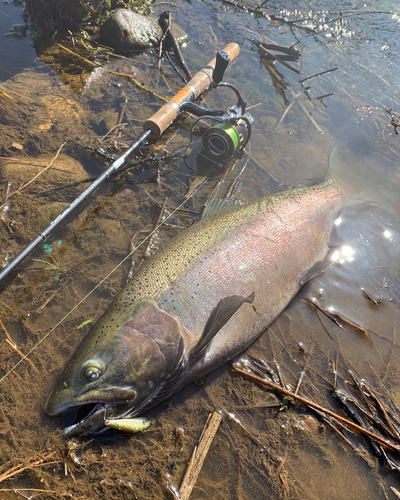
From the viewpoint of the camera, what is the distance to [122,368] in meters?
2.42

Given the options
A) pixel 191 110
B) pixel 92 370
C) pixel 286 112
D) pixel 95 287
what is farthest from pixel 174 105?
pixel 92 370

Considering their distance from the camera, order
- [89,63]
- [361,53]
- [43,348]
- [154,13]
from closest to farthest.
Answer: [43,348] < [89,63] < [154,13] < [361,53]

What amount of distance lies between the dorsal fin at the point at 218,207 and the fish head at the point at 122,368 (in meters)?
1.41

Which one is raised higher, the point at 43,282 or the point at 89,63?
the point at 89,63

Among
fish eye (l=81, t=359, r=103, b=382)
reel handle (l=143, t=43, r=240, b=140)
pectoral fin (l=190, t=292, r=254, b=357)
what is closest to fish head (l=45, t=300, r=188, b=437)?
fish eye (l=81, t=359, r=103, b=382)

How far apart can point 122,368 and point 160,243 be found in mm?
1711

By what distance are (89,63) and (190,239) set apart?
179 inches

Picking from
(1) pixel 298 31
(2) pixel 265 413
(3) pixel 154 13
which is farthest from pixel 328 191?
(1) pixel 298 31

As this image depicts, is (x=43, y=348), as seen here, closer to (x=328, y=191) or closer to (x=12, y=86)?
(x=328, y=191)

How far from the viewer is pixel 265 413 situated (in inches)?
114

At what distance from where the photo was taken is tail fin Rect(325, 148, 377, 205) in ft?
14.9

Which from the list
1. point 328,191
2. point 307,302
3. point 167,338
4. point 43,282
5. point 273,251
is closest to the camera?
point 167,338

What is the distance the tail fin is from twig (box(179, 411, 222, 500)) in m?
3.29

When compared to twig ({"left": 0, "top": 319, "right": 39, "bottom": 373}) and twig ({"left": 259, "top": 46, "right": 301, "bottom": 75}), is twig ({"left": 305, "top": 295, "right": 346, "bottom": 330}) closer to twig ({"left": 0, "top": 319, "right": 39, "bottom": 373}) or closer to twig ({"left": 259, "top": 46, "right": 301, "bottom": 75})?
twig ({"left": 0, "top": 319, "right": 39, "bottom": 373})
